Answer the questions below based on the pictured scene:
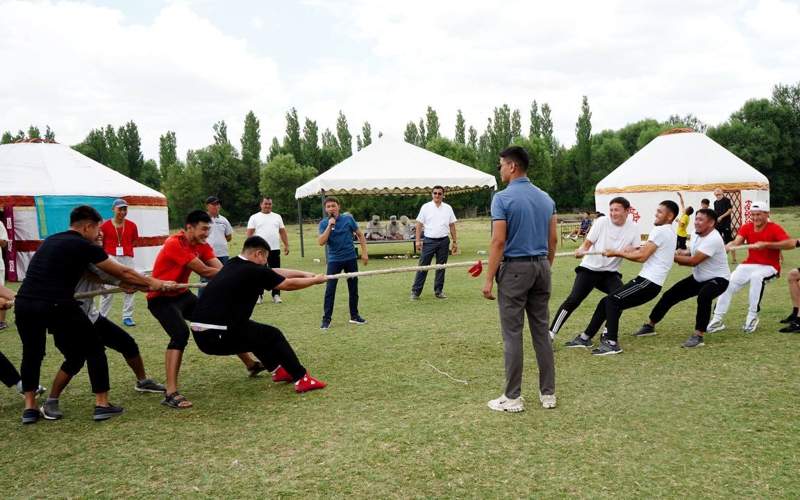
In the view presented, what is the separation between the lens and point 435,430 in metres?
3.81

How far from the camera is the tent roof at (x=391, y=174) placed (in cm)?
1714

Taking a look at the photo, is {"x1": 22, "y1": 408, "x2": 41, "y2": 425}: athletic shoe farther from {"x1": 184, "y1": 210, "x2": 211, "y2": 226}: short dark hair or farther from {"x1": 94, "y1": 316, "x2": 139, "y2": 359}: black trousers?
{"x1": 184, "y1": 210, "x2": 211, "y2": 226}: short dark hair

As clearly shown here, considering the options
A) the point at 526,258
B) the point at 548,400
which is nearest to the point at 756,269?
the point at 548,400

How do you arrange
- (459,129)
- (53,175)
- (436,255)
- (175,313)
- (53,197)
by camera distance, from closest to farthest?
(175,313) → (436,255) → (53,197) → (53,175) → (459,129)

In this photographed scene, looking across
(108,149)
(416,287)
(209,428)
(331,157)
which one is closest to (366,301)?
(416,287)

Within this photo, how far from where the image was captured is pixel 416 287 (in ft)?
31.1

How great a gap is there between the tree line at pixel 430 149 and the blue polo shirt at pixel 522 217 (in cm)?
4225

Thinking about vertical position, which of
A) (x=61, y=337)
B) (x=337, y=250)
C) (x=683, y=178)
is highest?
(x=683, y=178)

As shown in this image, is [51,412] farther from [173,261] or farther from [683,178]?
[683,178]

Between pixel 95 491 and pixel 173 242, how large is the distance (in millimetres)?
2280

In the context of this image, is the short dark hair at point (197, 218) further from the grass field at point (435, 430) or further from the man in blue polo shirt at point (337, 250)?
the man in blue polo shirt at point (337, 250)

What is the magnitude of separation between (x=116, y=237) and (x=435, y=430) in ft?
17.7

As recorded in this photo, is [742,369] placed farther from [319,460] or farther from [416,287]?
[416,287]

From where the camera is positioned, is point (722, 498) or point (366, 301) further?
point (366, 301)
